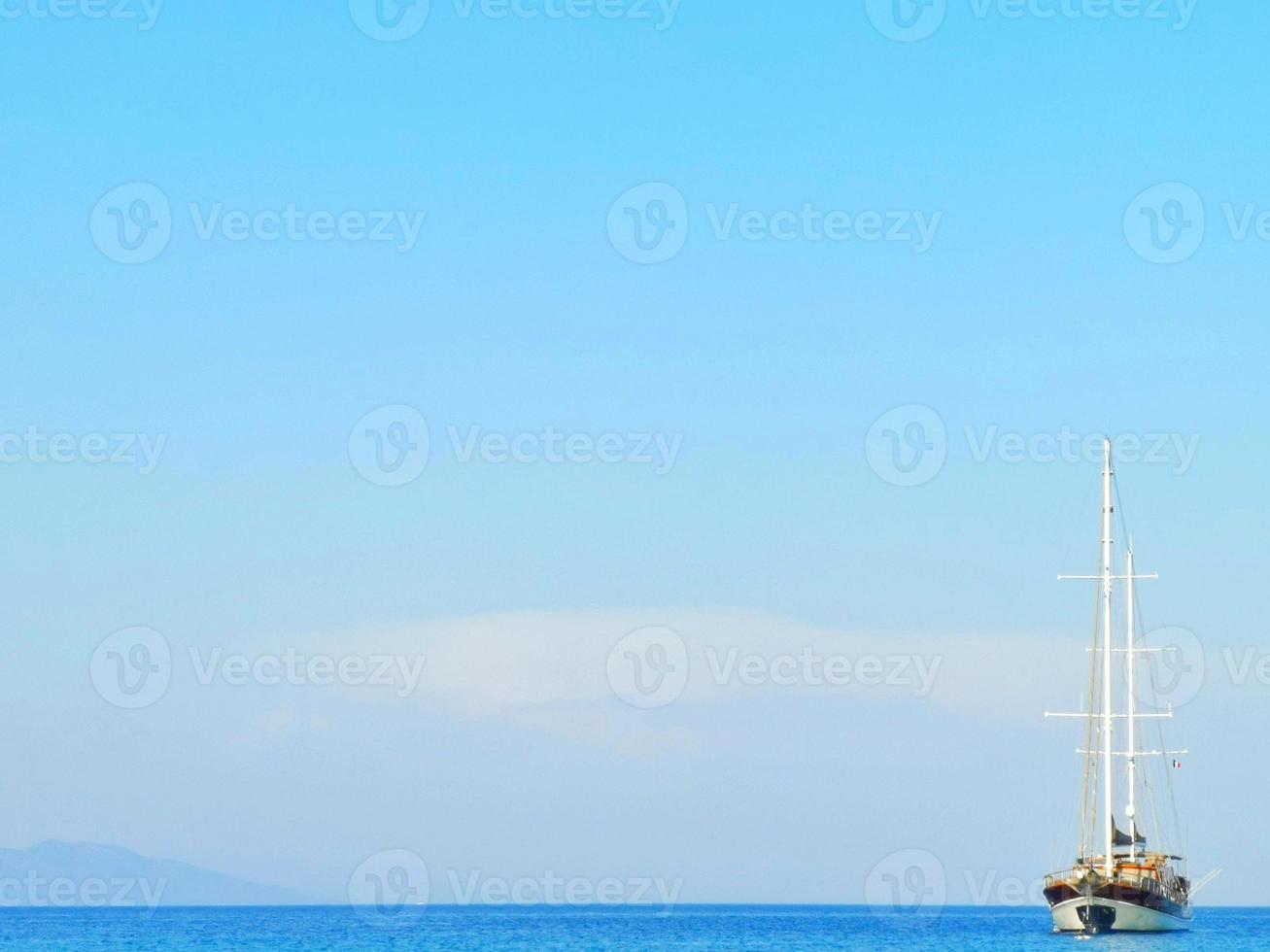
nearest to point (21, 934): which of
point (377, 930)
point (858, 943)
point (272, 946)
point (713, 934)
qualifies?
point (377, 930)

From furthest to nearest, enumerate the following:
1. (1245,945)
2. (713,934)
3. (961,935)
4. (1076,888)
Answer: (713,934) → (961,935) → (1245,945) → (1076,888)

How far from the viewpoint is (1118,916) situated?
3371 inches

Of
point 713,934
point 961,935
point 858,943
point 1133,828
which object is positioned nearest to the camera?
point 1133,828

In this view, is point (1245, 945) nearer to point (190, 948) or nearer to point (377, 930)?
point (190, 948)

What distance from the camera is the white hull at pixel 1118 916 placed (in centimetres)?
8494

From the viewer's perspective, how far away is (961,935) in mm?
132500

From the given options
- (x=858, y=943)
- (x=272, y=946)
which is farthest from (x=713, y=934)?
(x=272, y=946)

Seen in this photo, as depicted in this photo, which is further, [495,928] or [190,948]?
[495,928]

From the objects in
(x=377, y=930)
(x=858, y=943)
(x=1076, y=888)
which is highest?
(x=377, y=930)

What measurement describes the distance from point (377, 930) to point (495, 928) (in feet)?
52.8

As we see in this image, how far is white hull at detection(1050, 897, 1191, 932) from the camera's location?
84938mm

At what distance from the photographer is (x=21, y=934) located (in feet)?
491

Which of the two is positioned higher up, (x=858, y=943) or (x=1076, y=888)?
(x=858, y=943)

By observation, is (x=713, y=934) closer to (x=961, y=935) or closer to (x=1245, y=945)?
Answer: (x=961, y=935)
